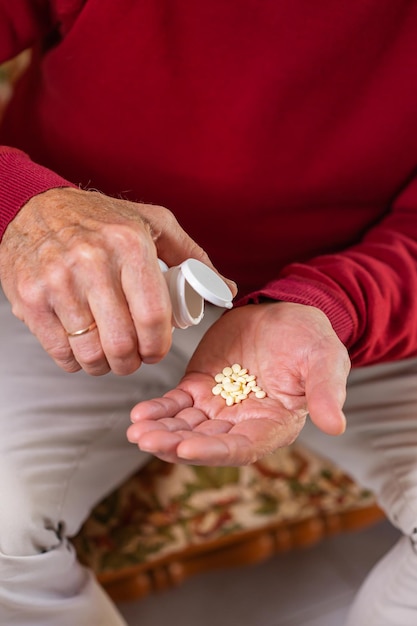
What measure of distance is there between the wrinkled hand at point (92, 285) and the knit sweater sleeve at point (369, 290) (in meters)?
0.24

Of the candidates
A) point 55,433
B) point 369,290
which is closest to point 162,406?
point 55,433

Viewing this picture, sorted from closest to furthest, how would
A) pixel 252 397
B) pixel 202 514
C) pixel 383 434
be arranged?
pixel 252 397, pixel 383 434, pixel 202 514

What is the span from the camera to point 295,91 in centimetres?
99

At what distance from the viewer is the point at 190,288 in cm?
75

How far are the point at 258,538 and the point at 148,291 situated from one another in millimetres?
769

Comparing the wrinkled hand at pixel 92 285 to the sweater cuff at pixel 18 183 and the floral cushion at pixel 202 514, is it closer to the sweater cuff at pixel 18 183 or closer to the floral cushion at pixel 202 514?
the sweater cuff at pixel 18 183

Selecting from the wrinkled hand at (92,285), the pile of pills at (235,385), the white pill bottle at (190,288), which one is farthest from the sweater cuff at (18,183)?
the pile of pills at (235,385)

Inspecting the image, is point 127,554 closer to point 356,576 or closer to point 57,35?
point 356,576

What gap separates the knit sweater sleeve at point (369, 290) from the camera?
3.03 ft

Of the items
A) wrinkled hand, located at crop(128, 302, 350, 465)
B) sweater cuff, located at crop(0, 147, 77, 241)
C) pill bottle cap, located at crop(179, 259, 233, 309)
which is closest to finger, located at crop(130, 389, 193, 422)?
wrinkled hand, located at crop(128, 302, 350, 465)

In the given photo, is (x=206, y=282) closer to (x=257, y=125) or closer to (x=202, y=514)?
(x=257, y=125)

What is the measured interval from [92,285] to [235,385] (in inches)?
8.4

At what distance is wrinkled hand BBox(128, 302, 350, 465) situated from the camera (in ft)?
2.28

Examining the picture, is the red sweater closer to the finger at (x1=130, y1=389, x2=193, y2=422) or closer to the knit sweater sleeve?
the knit sweater sleeve
